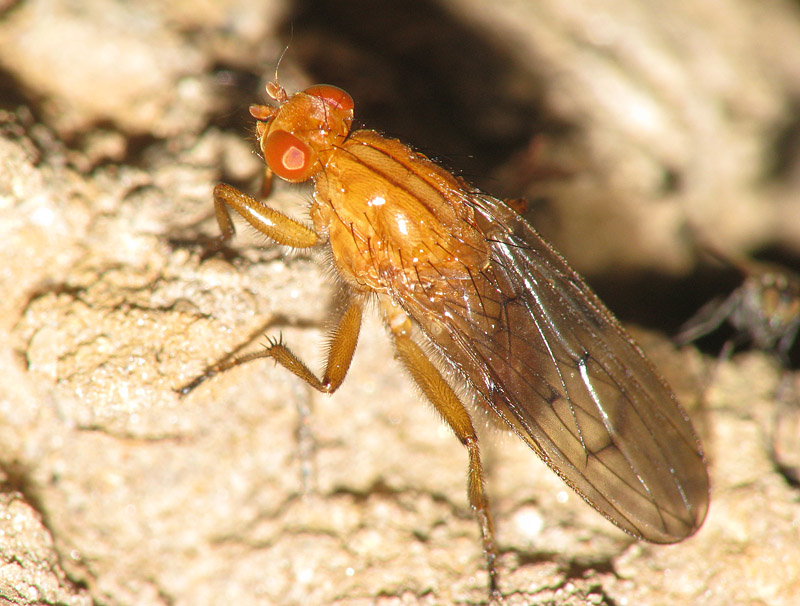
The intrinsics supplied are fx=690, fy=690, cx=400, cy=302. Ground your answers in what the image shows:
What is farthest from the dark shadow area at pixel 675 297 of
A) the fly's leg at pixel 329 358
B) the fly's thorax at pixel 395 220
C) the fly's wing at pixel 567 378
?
the fly's leg at pixel 329 358

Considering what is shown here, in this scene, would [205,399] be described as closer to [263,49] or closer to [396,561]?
[396,561]

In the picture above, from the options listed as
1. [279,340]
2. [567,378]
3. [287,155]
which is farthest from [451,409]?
[287,155]

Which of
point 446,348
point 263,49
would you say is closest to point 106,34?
point 263,49

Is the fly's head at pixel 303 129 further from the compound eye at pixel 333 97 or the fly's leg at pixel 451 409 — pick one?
the fly's leg at pixel 451 409

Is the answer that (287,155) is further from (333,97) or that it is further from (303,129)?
(333,97)

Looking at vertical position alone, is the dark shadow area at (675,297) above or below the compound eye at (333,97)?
below

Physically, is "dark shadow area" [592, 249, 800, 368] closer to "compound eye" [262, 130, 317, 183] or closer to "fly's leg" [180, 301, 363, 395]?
"fly's leg" [180, 301, 363, 395]

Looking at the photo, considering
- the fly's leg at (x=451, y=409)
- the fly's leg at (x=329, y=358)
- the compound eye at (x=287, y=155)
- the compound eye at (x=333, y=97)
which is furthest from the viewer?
the compound eye at (x=333, y=97)
